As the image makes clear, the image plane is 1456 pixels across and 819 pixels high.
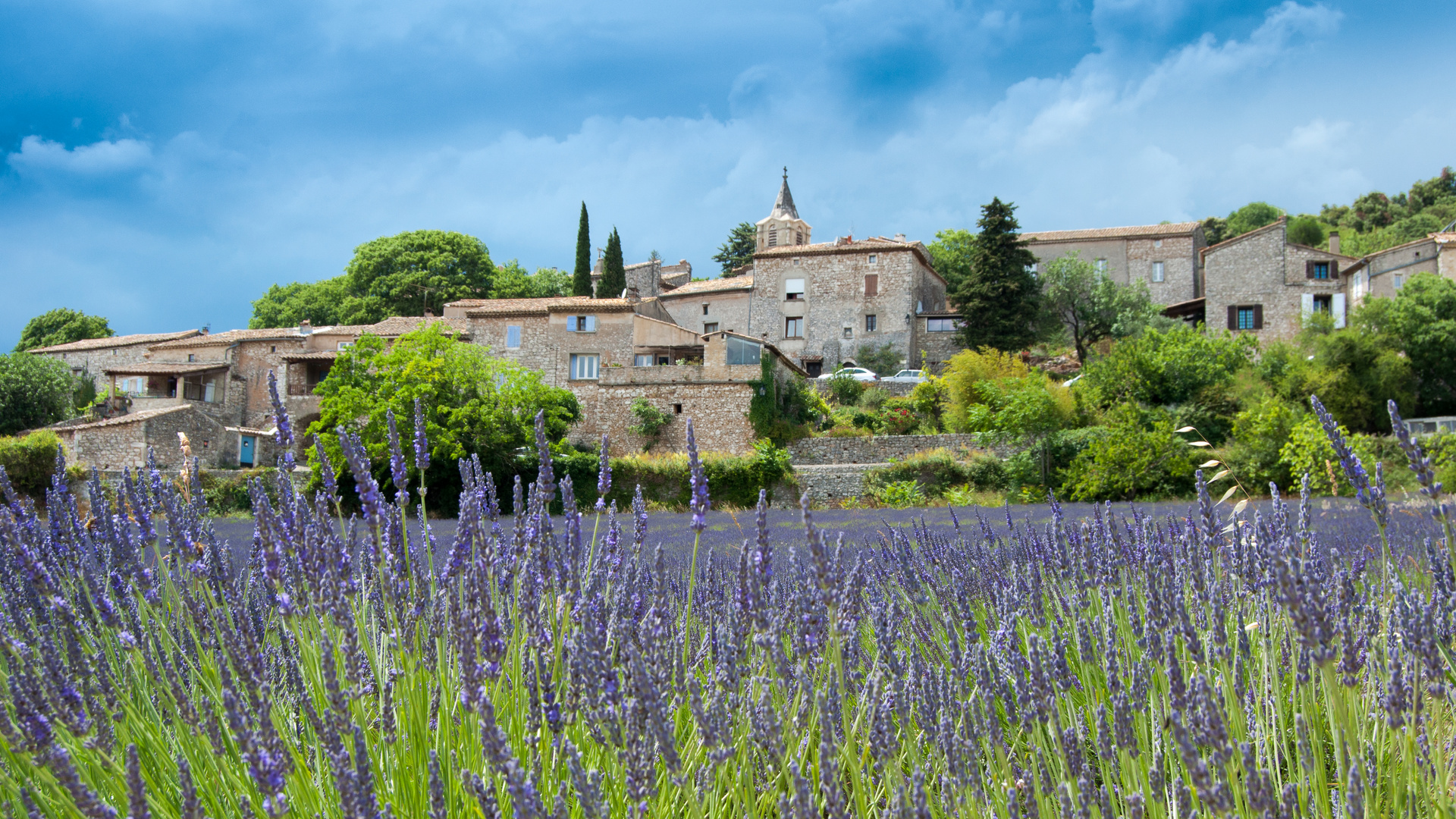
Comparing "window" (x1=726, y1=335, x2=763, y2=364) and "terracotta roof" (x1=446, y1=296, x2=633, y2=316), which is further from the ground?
"terracotta roof" (x1=446, y1=296, x2=633, y2=316)

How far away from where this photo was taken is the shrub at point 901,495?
19.5m

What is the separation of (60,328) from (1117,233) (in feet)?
177

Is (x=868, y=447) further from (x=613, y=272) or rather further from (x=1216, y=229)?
(x=1216, y=229)

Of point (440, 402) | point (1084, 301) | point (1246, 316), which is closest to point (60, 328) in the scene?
point (440, 402)

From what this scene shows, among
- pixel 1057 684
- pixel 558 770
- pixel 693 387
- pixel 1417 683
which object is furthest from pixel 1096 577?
pixel 693 387

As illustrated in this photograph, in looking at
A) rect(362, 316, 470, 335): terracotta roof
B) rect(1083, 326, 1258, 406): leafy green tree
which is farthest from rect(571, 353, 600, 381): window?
rect(1083, 326, 1258, 406): leafy green tree

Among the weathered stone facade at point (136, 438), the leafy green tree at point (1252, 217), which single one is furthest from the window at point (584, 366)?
the leafy green tree at point (1252, 217)

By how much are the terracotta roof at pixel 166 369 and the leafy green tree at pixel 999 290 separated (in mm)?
29601

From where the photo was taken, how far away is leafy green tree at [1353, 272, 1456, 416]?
25.5 m

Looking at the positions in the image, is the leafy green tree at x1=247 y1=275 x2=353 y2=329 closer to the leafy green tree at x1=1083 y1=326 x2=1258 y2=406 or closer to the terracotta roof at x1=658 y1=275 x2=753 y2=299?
the terracotta roof at x1=658 y1=275 x2=753 y2=299

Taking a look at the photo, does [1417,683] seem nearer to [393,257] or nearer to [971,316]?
[971,316]

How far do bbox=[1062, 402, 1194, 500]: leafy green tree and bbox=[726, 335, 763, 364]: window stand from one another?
39.2 feet

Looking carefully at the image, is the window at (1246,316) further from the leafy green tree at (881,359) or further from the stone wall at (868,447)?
the stone wall at (868,447)

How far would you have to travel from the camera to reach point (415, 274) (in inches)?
1683
